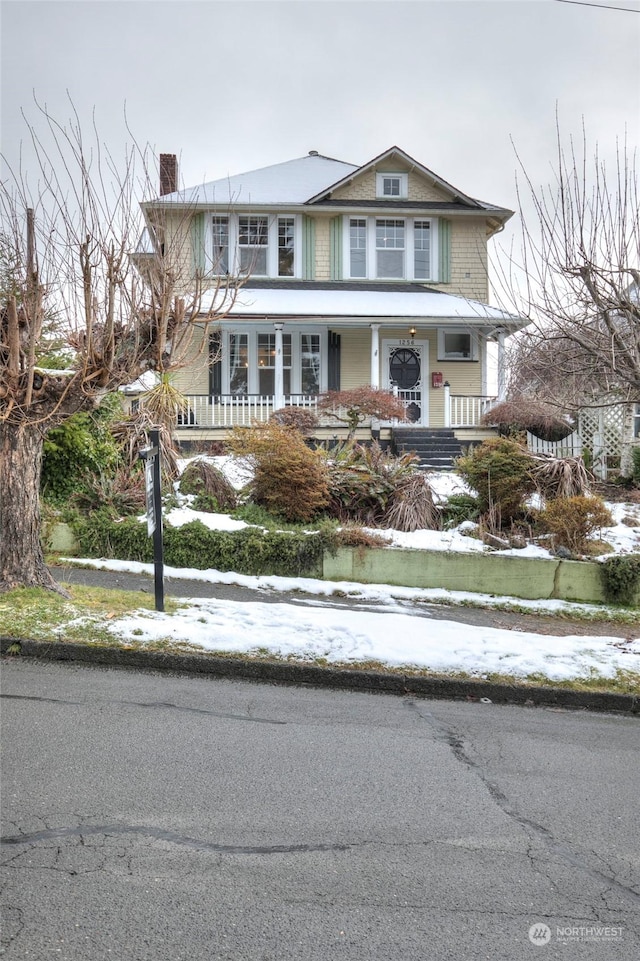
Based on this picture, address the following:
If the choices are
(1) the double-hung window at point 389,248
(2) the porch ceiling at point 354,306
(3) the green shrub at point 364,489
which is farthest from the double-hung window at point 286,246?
(3) the green shrub at point 364,489

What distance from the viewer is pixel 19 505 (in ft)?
26.2

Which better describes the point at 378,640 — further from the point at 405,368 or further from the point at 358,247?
the point at 358,247

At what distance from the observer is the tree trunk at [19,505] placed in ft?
26.0

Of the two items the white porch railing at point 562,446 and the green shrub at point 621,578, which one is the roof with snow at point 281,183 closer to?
the white porch railing at point 562,446

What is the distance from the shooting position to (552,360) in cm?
880

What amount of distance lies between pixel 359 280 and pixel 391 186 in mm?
3206

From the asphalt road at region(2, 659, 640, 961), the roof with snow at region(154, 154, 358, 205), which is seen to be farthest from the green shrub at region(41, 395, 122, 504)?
the roof with snow at region(154, 154, 358, 205)

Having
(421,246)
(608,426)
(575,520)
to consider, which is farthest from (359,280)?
(575,520)

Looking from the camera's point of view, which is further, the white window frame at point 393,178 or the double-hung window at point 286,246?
the white window frame at point 393,178

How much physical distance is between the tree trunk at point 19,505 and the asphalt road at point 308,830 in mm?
2289

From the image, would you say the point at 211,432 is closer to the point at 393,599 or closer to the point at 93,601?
the point at 393,599

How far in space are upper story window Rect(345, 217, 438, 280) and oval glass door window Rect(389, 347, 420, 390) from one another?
259 centimetres

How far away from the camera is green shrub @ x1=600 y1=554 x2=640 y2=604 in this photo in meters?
10.8

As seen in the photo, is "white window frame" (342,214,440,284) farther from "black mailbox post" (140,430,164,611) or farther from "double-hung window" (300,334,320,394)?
"black mailbox post" (140,430,164,611)
